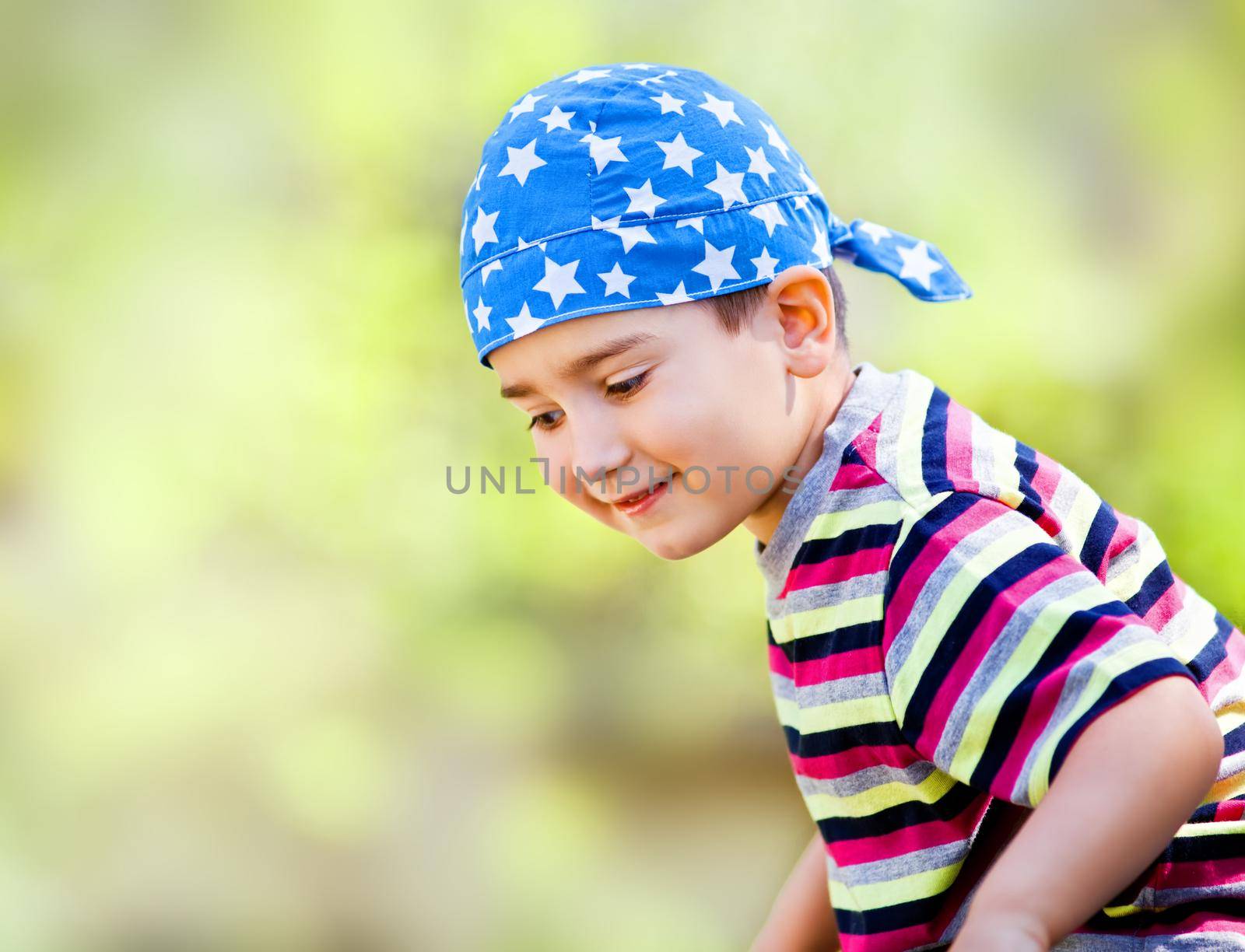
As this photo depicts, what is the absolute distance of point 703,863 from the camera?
7.24 ft

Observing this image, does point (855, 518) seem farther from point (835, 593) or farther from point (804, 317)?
point (804, 317)

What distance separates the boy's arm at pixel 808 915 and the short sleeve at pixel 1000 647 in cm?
43

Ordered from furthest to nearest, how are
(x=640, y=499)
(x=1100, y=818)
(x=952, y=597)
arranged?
(x=640, y=499), (x=952, y=597), (x=1100, y=818)

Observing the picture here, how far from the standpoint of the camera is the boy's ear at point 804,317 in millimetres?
1013

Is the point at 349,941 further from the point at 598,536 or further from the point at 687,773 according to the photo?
the point at 598,536

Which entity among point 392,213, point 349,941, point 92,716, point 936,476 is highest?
point 392,213

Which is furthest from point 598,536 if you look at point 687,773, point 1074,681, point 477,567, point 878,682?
point 1074,681

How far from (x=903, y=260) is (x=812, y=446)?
26 cm

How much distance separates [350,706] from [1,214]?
1056mm

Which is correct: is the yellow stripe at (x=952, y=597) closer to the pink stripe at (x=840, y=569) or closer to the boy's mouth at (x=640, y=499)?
the pink stripe at (x=840, y=569)

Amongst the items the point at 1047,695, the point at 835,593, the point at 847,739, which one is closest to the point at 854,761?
the point at 847,739

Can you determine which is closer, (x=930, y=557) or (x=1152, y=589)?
(x=930, y=557)

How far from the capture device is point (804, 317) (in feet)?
3.40

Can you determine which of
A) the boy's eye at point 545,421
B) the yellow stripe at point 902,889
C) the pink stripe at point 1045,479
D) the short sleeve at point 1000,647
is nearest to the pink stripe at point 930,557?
the short sleeve at point 1000,647
